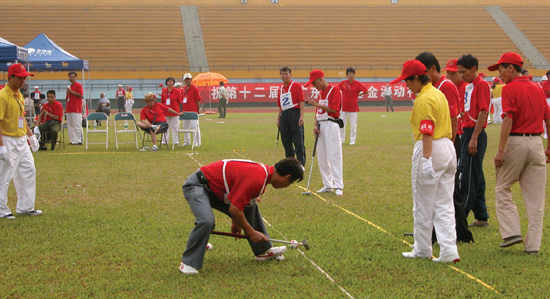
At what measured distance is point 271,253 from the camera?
4.93 meters

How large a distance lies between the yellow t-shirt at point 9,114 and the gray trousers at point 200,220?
3.25 metres

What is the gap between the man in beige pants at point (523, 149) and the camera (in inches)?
198

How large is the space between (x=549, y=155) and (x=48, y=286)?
4.95 m

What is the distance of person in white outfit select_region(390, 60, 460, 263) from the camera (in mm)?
4676

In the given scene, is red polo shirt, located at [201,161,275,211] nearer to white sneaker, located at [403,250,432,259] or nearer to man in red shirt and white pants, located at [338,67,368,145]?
white sneaker, located at [403,250,432,259]

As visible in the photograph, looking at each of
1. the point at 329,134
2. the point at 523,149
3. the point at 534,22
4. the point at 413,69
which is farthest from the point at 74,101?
the point at 534,22

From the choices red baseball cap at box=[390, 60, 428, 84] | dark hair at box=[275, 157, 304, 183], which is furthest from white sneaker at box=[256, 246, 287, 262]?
red baseball cap at box=[390, 60, 428, 84]

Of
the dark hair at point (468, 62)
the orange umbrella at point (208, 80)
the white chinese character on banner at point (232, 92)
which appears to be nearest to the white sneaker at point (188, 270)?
the dark hair at point (468, 62)

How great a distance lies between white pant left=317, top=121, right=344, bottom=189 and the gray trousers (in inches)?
136

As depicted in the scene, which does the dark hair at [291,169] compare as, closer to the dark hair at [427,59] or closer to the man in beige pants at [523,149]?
the dark hair at [427,59]

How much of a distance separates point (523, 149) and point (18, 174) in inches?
236

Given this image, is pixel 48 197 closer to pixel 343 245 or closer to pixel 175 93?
pixel 343 245

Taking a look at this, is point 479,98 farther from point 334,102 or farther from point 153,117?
point 153,117

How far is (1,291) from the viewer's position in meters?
4.21
